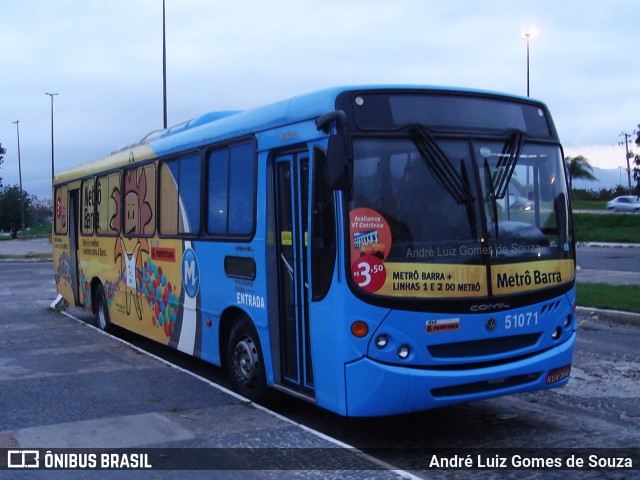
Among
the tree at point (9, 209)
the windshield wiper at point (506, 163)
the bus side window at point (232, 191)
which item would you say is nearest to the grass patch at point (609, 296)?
the windshield wiper at point (506, 163)

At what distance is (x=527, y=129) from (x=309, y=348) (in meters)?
2.75

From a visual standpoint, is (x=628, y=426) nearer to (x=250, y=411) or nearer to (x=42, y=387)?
(x=250, y=411)

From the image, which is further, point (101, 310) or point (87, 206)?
point (87, 206)

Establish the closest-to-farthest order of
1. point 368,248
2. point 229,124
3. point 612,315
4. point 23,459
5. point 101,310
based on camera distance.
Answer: point 368,248, point 23,459, point 229,124, point 612,315, point 101,310

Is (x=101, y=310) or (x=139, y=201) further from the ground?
(x=139, y=201)

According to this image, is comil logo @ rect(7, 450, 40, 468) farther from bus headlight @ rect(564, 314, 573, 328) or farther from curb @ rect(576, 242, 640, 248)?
curb @ rect(576, 242, 640, 248)

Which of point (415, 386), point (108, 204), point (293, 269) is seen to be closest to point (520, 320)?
point (415, 386)

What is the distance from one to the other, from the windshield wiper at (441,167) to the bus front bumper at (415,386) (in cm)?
140

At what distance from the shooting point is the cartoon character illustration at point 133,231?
10844 millimetres

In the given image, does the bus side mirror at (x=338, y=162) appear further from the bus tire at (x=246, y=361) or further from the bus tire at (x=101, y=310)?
the bus tire at (x=101, y=310)

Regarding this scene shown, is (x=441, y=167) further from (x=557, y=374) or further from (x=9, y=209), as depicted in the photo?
(x=9, y=209)

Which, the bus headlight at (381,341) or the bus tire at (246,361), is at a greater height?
the bus headlight at (381,341)

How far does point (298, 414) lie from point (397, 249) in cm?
254

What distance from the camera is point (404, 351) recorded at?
19.4 ft
